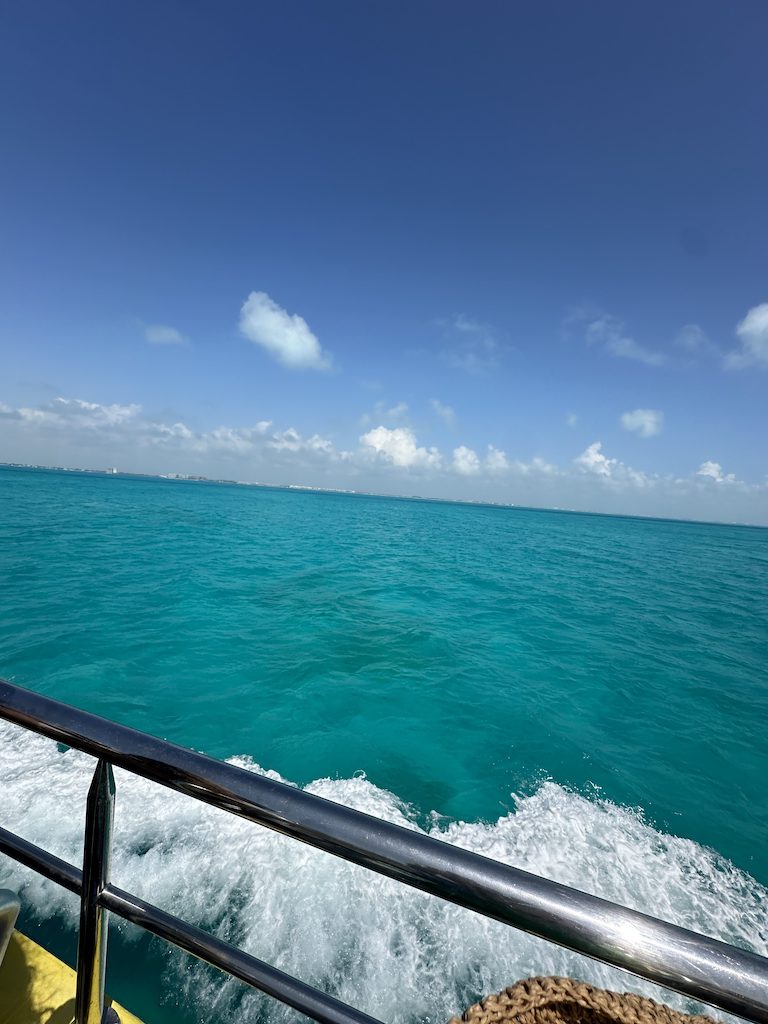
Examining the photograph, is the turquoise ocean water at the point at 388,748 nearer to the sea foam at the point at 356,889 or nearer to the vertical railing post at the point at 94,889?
the sea foam at the point at 356,889

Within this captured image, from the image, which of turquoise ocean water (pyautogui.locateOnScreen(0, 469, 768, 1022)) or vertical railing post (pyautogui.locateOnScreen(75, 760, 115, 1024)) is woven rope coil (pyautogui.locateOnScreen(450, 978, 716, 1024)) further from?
→ turquoise ocean water (pyautogui.locateOnScreen(0, 469, 768, 1022))

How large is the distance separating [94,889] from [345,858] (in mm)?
860

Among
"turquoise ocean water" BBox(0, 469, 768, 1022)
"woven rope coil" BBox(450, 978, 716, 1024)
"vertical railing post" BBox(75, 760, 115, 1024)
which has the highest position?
"vertical railing post" BBox(75, 760, 115, 1024)

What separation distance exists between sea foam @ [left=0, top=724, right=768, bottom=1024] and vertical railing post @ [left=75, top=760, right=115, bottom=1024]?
3.38 metres

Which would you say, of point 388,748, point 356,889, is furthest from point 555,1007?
point 388,748

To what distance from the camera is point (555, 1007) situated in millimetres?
1875

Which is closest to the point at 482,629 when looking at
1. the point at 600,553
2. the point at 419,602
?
the point at 419,602

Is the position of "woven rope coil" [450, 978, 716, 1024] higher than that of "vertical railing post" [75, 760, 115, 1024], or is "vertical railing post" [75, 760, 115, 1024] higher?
"vertical railing post" [75, 760, 115, 1024]

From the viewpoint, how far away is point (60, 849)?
4.71 metres

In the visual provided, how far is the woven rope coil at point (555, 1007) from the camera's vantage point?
5.96ft

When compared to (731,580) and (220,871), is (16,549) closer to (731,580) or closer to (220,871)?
(220,871)

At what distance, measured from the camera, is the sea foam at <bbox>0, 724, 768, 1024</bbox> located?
12.5 ft

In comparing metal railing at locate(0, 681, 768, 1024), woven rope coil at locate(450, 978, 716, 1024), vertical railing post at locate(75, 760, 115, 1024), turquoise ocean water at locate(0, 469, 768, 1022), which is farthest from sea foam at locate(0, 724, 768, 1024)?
metal railing at locate(0, 681, 768, 1024)

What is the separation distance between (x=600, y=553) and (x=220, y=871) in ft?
144
